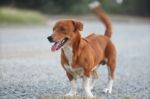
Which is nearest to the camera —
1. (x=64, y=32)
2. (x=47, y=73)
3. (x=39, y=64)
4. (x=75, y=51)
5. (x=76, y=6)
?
(x=64, y=32)

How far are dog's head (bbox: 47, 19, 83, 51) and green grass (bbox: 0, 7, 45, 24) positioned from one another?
23.9 metres

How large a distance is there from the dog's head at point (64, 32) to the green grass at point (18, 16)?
23906 mm

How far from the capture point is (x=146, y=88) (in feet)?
33.3

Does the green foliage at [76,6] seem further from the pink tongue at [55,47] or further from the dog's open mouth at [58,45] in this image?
the pink tongue at [55,47]

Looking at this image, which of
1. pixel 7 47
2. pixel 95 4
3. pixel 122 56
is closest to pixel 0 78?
pixel 95 4

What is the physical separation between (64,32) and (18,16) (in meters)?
25.3

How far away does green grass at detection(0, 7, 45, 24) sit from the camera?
107 ft

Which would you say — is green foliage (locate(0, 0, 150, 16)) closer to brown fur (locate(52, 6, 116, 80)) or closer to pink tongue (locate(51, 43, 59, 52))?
brown fur (locate(52, 6, 116, 80))

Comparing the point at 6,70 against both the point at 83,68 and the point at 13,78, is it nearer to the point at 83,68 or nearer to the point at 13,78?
the point at 13,78

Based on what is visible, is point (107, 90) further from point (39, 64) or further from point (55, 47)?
point (39, 64)

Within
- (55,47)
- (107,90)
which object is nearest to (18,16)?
(107,90)

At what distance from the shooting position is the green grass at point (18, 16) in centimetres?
3259

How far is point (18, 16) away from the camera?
33312 millimetres

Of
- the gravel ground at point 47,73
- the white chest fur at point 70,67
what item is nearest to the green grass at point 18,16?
the gravel ground at point 47,73
